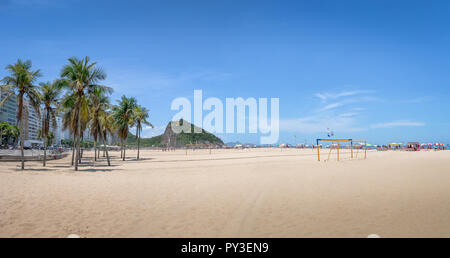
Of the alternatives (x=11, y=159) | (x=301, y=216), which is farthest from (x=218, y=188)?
(x=11, y=159)

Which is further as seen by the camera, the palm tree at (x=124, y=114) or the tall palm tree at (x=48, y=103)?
the palm tree at (x=124, y=114)

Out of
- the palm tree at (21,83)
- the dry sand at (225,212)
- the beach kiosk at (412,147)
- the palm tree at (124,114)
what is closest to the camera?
the dry sand at (225,212)

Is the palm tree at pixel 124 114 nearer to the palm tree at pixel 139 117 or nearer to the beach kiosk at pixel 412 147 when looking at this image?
the palm tree at pixel 139 117

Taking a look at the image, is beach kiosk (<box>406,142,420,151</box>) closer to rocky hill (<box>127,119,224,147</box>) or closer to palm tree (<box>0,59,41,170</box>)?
palm tree (<box>0,59,41,170</box>)

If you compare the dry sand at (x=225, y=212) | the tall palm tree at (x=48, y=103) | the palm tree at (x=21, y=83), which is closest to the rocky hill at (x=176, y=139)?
the tall palm tree at (x=48, y=103)

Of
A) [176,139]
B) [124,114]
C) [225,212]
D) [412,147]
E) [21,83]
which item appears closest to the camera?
[225,212]

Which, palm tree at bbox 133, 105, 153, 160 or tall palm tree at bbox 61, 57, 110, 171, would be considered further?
palm tree at bbox 133, 105, 153, 160

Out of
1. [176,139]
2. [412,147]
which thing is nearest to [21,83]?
[412,147]

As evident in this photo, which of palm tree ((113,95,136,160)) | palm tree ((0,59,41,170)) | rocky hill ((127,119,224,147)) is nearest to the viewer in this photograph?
palm tree ((0,59,41,170))

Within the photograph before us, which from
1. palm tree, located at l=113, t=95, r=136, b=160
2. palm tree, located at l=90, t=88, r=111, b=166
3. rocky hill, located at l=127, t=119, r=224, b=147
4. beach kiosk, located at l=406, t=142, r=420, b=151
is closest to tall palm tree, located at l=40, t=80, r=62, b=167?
palm tree, located at l=90, t=88, r=111, b=166

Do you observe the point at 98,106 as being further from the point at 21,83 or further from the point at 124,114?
the point at 124,114
